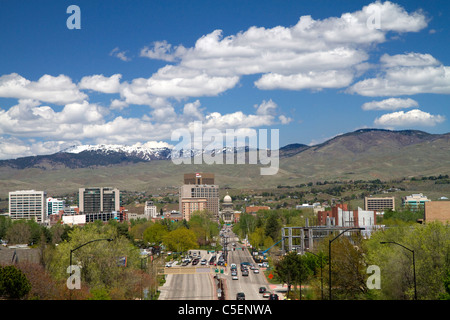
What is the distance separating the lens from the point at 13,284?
43.2 meters

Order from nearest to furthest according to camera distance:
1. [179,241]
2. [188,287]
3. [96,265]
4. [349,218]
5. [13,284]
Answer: [13,284]
[96,265]
[188,287]
[349,218]
[179,241]

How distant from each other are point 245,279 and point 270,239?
50.7m

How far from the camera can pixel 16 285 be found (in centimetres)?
4356

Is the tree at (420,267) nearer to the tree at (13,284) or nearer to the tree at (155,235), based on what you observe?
the tree at (13,284)

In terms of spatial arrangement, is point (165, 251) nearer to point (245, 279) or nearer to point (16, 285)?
point (245, 279)

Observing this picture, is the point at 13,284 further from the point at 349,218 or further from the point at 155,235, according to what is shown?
the point at 155,235

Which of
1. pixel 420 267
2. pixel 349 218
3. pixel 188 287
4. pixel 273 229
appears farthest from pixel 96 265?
pixel 273 229

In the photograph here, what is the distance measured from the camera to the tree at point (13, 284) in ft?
140

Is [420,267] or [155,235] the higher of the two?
[420,267]

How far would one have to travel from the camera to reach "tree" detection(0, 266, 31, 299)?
1686 inches

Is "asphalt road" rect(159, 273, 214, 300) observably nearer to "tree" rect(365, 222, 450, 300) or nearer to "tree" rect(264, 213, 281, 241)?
"tree" rect(365, 222, 450, 300)

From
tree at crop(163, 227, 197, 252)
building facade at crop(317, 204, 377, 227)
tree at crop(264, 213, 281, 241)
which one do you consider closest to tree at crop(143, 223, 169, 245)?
tree at crop(163, 227, 197, 252)

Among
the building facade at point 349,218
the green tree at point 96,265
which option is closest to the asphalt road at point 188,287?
the green tree at point 96,265
